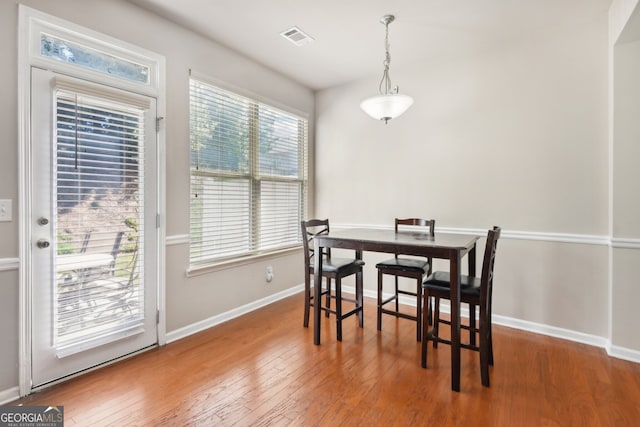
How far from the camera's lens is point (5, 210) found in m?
1.83

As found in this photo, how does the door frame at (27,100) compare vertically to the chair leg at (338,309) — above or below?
above

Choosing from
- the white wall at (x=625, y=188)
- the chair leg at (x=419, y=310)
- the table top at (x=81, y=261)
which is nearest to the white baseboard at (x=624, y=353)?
the white wall at (x=625, y=188)

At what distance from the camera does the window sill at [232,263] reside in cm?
285

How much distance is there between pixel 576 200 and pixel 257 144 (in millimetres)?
3050

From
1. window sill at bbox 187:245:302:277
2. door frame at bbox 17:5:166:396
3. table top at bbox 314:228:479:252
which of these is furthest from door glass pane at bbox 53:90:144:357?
table top at bbox 314:228:479:252

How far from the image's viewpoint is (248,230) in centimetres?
Result: 342

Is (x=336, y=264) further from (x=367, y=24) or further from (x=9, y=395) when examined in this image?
(x=9, y=395)

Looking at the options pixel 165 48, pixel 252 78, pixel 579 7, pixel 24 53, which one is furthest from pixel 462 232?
pixel 24 53

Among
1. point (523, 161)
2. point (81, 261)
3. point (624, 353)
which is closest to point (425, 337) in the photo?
point (624, 353)

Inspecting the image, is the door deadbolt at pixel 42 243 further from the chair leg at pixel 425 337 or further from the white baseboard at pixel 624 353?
the white baseboard at pixel 624 353

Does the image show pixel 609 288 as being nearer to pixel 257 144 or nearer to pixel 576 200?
pixel 576 200

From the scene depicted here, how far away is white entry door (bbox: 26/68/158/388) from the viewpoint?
1.96 metres

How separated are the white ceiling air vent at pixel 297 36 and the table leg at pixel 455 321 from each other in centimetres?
230

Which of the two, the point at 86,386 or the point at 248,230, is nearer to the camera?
the point at 86,386
